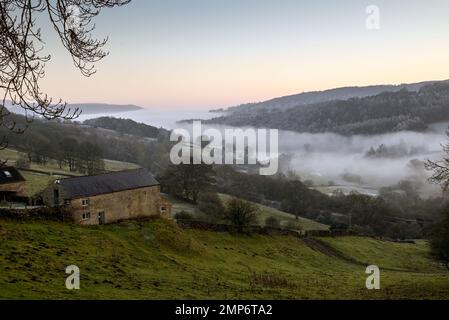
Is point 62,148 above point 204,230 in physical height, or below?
above

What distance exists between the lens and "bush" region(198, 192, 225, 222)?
215ft

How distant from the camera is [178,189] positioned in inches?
3248

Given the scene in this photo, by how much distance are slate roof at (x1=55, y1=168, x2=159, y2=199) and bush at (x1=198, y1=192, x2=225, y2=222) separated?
18.7m

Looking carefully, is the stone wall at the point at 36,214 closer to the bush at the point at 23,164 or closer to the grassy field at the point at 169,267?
the grassy field at the point at 169,267

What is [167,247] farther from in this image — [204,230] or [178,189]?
[178,189]

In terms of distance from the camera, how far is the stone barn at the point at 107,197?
40625mm

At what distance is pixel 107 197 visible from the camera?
4275 centimetres

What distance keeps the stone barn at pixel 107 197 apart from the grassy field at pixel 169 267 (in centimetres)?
233
